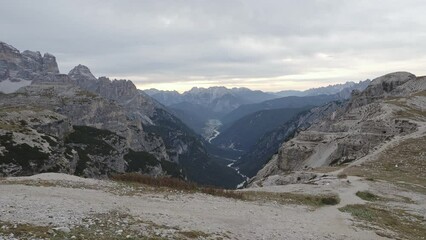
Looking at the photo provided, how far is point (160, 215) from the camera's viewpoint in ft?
86.1

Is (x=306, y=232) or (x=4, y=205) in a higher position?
(x=4, y=205)

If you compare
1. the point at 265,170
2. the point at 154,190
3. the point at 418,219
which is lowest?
the point at 265,170

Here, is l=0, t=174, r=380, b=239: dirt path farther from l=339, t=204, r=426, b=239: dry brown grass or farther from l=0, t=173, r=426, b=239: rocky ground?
l=339, t=204, r=426, b=239: dry brown grass

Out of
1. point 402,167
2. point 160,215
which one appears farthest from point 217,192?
point 402,167

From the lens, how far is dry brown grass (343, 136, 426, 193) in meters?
60.9

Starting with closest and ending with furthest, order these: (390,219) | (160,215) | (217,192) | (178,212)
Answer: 1. (160,215)
2. (178,212)
3. (390,219)
4. (217,192)

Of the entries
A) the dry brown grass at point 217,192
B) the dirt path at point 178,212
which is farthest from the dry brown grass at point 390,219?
the dry brown grass at point 217,192

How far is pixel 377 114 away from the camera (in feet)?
380

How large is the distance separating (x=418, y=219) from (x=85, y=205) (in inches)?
1209

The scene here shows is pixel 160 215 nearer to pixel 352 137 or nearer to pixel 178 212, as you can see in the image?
pixel 178 212

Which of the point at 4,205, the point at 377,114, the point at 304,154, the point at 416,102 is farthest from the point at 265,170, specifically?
the point at 4,205

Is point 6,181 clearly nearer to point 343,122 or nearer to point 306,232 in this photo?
point 306,232

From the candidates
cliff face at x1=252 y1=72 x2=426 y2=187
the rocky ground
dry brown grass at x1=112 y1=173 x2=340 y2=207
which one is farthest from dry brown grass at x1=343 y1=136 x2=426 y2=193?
dry brown grass at x1=112 y1=173 x2=340 y2=207

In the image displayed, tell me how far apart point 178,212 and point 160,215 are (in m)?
2.11
